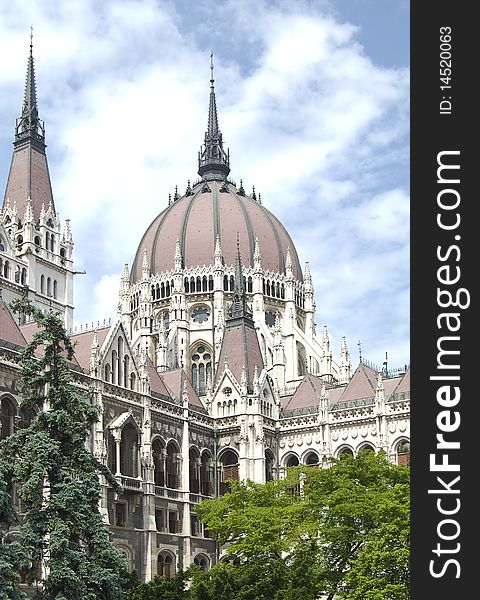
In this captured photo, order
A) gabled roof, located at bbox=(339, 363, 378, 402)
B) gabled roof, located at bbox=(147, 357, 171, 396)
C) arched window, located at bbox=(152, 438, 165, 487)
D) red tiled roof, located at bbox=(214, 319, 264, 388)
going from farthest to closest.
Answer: red tiled roof, located at bbox=(214, 319, 264, 388)
gabled roof, located at bbox=(339, 363, 378, 402)
gabled roof, located at bbox=(147, 357, 171, 396)
arched window, located at bbox=(152, 438, 165, 487)

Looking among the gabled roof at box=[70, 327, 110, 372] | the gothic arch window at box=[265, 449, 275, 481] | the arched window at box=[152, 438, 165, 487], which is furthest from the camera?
the gothic arch window at box=[265, 449, 275, 481]

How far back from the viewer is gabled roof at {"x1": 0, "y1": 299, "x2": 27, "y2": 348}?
168ft

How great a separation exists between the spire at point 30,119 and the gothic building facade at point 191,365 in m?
0.12

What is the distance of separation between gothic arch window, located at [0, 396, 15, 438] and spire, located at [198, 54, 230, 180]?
59569 mm

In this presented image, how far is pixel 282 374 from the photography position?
269 feet

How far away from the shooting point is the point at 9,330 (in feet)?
170

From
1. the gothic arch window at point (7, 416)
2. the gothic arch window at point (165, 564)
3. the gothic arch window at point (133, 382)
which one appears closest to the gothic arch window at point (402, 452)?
the gothic arch window at point (165, 564)

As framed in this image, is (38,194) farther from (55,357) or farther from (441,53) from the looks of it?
(441,53)

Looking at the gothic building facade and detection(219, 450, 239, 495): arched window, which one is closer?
the gothic building facade

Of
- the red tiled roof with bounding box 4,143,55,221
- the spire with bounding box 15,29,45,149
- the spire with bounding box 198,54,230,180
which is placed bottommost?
the red tiled roof with bounding box 4,143,55,221

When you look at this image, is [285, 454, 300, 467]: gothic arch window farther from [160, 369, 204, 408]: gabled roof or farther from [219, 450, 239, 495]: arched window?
[160, 369, 204, 408]: gabled roof

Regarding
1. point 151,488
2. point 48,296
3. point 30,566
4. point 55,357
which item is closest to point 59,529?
point 30,566

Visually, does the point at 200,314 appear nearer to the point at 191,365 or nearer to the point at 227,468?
the point at 191,365

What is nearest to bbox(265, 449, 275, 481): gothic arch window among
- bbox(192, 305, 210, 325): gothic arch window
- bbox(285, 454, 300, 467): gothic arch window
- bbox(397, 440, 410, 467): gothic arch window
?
bbox(285, 454, 300, 467): gothic arch window
